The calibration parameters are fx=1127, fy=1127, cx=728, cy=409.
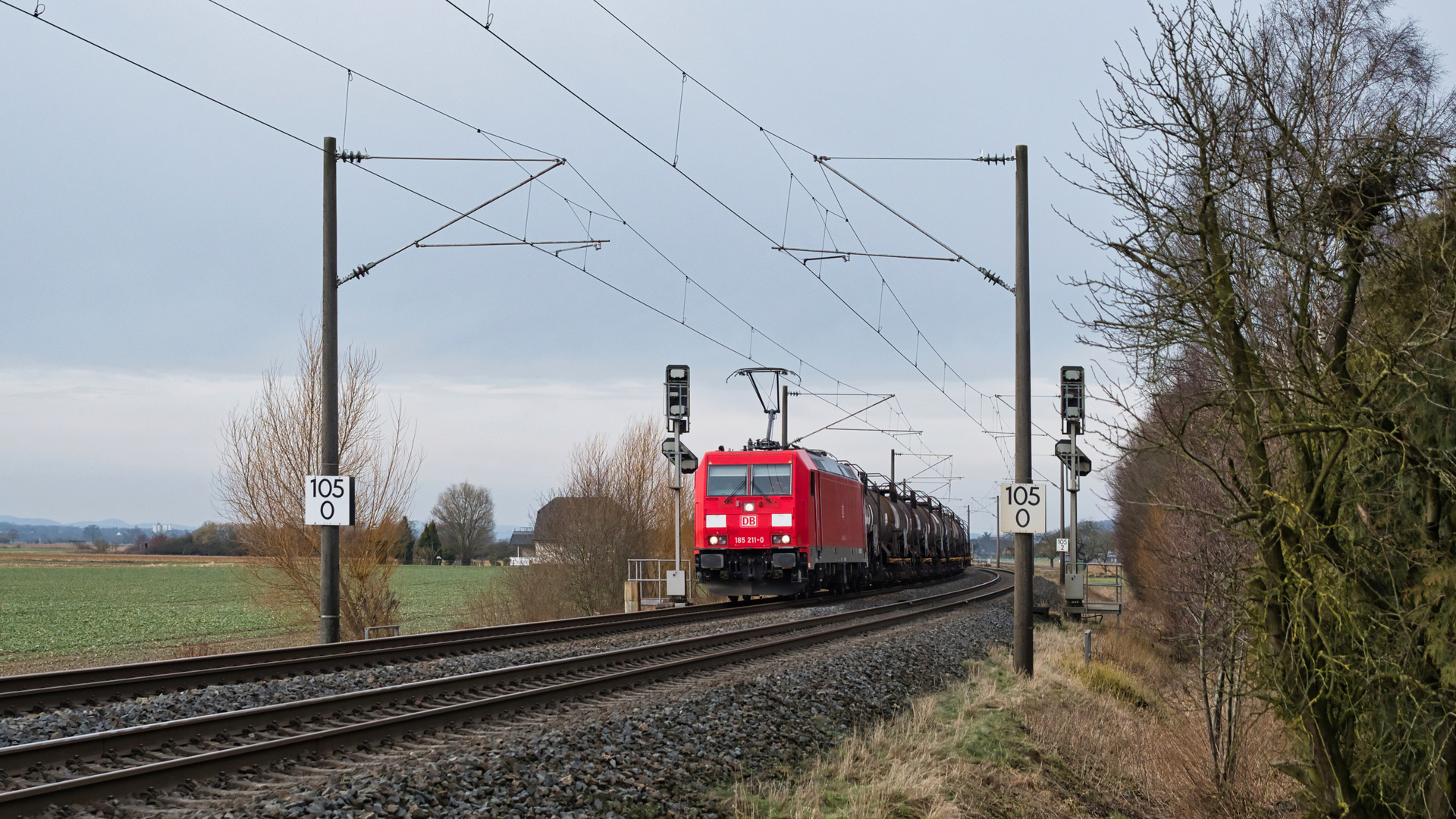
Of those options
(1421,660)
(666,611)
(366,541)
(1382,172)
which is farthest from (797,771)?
(366,541)

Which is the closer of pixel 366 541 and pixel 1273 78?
pixel 1273 78

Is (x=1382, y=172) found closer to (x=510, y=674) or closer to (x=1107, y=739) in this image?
(x=1107, y=739)

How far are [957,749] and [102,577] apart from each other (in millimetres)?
66617

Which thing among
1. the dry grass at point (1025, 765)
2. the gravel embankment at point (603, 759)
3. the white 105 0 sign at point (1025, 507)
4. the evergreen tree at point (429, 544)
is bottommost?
the evergreen tree at point (429, 544)

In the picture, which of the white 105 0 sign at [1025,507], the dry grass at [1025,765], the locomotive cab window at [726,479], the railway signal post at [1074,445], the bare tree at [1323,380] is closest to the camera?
the bare tree at [1323,380]

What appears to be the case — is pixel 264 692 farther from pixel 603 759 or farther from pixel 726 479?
pixel 726 479

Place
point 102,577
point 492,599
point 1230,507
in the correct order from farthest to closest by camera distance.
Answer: point 102,577
point 492,599
point 1230,507

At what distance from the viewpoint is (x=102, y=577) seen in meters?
64.4

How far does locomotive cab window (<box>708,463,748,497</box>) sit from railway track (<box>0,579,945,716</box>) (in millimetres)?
6782

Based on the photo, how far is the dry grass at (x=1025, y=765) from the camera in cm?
810

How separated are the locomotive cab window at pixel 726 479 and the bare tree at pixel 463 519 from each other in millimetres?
69390

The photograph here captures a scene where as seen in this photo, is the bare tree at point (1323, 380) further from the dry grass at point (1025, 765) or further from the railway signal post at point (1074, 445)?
the railway signal post at point (1074, 445)

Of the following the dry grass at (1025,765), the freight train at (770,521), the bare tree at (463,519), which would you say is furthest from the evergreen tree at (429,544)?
the dry grass at (1025,765)

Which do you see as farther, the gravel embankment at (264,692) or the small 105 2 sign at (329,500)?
the small 105 2 sign at (329,500)
